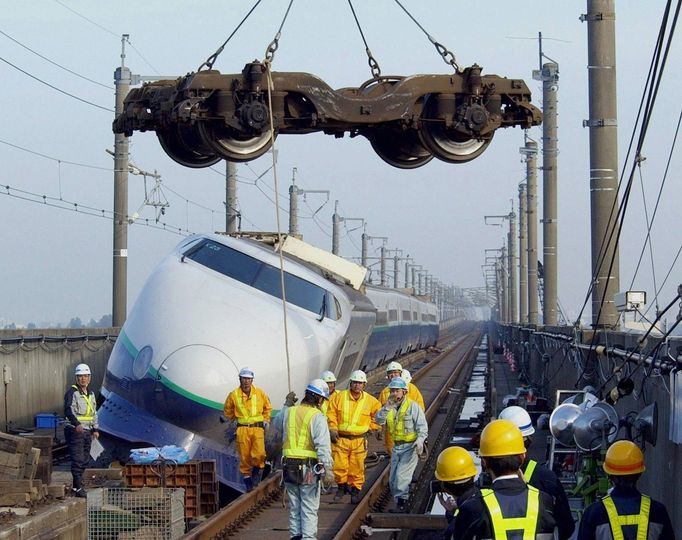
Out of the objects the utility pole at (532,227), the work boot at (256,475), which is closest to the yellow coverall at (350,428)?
the work boot at (256,475)

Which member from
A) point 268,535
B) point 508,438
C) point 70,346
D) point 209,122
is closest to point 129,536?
point 268,535

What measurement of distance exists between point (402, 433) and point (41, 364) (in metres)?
13.3

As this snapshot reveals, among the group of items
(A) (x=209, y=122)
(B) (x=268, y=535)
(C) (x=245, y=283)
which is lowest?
(B) (x=268, y=535)

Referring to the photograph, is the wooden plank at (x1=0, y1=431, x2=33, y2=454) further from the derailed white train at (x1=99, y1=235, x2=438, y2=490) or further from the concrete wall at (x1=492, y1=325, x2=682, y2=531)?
the concrete wall at (x1=492, y1=325, x2=682, y2=531)

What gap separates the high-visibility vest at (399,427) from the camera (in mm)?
13625

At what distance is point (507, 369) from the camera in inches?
1836

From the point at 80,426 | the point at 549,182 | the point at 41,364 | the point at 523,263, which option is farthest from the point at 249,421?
the point at 523,263

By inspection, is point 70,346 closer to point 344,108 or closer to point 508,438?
point 344,108

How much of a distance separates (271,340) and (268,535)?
3.39m

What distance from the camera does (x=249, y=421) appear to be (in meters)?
14.5

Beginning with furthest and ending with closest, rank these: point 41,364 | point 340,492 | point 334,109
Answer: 1. point 41,364
2. point 340,492
3. point 334,109

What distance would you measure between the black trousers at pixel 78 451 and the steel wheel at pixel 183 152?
354 centimetres

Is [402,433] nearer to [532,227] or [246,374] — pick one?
[246,374]

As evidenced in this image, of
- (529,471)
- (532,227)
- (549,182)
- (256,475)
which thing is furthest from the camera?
(532,227)
